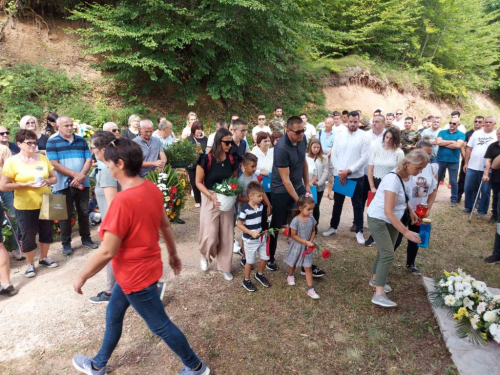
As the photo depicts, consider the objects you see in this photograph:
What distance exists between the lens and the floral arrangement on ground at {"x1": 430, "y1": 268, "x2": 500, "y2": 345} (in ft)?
10.2

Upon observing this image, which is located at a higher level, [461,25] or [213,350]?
[461,25]

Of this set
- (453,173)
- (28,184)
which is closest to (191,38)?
(28,184)

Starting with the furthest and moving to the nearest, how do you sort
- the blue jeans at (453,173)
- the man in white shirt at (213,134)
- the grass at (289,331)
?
1. the blue jeans at (453,173)
2. the man in white shirt at (213,134)
3. the grass at (289,331)

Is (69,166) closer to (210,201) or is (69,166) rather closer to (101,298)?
(101,298)

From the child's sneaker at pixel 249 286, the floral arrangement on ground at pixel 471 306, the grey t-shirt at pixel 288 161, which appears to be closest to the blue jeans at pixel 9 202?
the child's sneaker at pixel 249 286

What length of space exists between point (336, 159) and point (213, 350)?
4.11 metres

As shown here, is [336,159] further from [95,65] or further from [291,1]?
[95,65]

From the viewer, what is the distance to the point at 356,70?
17109mm

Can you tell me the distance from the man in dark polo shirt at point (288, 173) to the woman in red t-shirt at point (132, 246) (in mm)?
1959

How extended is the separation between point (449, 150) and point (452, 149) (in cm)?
7

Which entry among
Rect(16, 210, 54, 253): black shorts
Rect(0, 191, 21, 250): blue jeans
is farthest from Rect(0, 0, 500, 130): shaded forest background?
Rect(16, 210, 54, 253): black shorts

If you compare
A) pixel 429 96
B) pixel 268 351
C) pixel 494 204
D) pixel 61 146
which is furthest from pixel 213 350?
pixel 429 96

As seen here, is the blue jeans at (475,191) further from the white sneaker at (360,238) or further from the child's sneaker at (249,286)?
the child's sneaker at (249,286)

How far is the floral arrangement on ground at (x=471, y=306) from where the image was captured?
3117 mm
